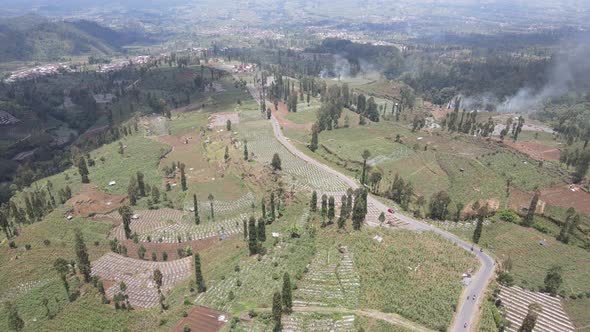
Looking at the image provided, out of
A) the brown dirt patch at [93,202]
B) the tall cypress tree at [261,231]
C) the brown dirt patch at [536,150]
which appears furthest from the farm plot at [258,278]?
the brown dirt patch at [536,150]

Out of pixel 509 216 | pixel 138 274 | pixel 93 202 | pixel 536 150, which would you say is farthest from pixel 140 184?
pixel 536 150

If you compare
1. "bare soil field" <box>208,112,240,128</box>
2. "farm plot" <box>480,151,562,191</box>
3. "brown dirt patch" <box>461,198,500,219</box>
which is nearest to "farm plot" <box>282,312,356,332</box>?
"brown dirt patch" <box>461,198,500,219</box>

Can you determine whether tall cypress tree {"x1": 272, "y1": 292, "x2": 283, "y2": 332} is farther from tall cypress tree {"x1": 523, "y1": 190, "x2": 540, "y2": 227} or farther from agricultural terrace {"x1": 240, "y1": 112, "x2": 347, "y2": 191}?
tall cypress tree {"x1": 523, "y1": 190, "x2": 540, "y2": 227}

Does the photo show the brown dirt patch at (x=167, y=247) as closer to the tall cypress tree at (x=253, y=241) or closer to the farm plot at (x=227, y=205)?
the farm plot at (x=227, y=205)

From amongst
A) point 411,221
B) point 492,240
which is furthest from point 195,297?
point 492,240

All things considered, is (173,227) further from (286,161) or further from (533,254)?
(533,254)

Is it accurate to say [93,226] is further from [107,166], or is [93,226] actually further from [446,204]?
[446,204]

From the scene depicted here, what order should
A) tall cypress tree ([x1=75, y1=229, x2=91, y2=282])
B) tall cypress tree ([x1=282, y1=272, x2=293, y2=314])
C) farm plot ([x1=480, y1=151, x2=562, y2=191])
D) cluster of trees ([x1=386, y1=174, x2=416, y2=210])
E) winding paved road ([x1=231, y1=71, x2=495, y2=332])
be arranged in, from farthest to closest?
farm plot ([x1=480, y1=151, x2=562, y2=191]) < cluster of trees ([x1=386, y1=174, x2=416, y2=210]) < tall cypress tree ([x1=75, y1=229, x2=91, y2=282]) < tall cypress tree ([x1=282, y1=272, x2=293, y2=314]) < winding paved road ([x1=231, y1=71, x2=495, y2=332])

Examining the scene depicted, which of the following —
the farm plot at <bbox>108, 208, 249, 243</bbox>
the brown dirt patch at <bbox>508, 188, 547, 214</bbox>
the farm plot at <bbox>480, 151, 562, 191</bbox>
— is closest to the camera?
the farm plot at <bbox>108, 208, 249, 243</bbox>
